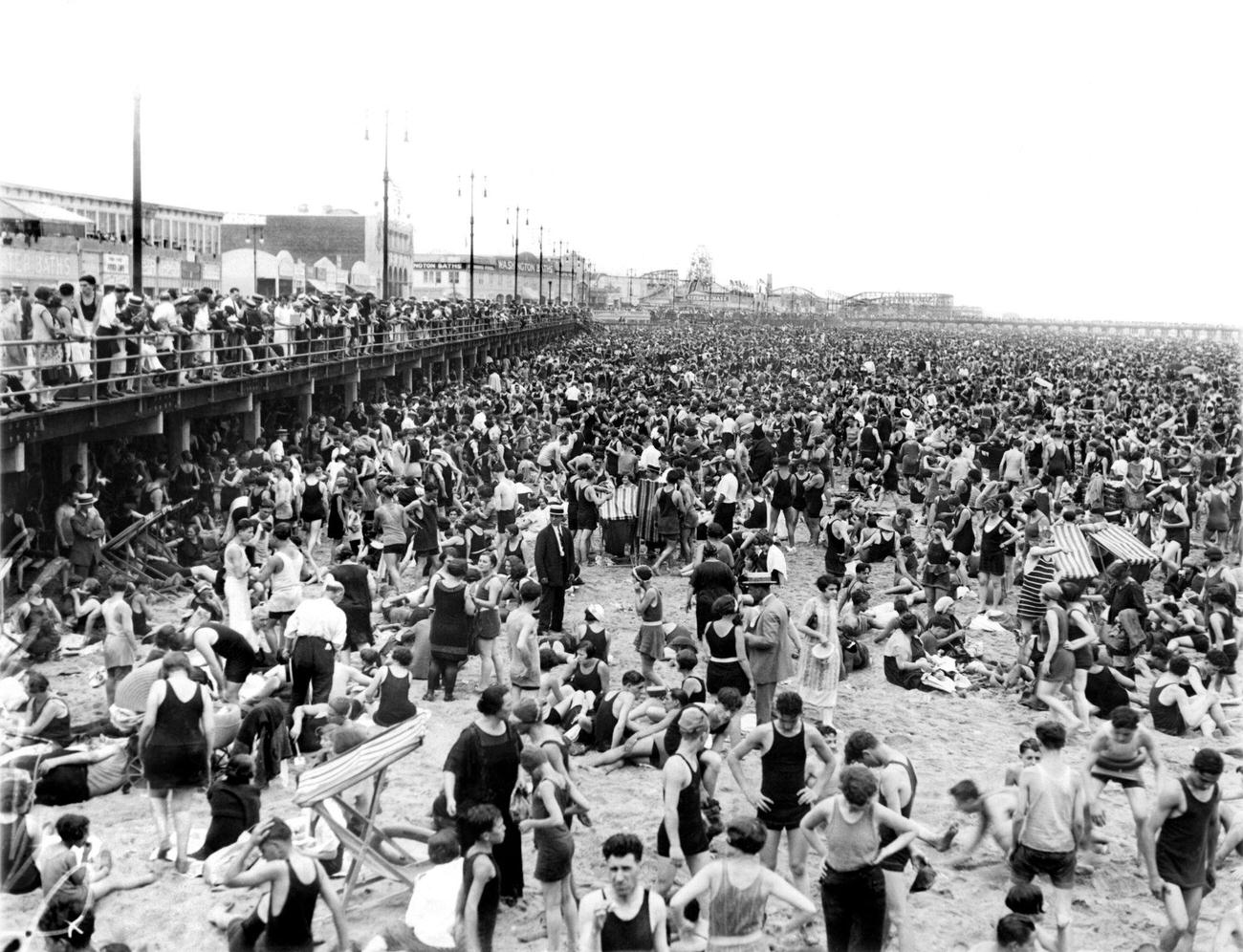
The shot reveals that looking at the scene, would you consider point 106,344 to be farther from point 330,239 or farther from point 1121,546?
point 330,239

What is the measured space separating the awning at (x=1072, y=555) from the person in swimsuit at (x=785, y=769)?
5998mm

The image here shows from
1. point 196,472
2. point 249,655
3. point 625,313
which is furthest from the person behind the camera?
point 625,313

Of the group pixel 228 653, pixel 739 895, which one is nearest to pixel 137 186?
pixel 228 653

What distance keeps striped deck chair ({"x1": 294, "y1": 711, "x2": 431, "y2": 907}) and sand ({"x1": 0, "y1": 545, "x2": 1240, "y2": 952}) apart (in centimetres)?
22

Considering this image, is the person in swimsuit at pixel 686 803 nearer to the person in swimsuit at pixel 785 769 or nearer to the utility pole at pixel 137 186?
the person in swimsuit at pixel 785 769

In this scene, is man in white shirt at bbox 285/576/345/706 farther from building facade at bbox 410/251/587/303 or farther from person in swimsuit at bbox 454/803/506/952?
building facade at bbox 410/251/587/303

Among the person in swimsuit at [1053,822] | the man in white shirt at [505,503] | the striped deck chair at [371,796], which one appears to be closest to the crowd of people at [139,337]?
the man in white shirt at [505,503]

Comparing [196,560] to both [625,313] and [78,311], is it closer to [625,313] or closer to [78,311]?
[78,311]

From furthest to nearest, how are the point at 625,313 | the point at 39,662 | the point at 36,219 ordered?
the point at 625,313 < the point at 36,219 < the point at 39,662

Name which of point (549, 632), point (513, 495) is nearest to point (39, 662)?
point (549, 632)

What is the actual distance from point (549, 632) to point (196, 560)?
502 centimetres

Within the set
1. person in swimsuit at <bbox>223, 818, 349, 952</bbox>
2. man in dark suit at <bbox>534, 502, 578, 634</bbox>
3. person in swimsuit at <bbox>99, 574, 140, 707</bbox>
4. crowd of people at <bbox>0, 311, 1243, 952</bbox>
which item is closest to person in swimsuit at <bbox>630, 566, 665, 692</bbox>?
crowd of people at <bbox>0, 311, 1243, 952</bbox>

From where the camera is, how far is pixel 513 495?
14.7 m

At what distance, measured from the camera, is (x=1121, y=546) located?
1352cm
